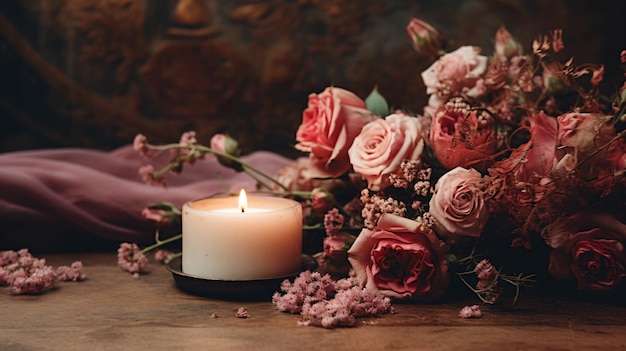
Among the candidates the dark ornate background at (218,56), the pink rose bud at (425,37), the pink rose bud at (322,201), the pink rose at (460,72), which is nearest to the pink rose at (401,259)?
the pink rose bud at (322,201)

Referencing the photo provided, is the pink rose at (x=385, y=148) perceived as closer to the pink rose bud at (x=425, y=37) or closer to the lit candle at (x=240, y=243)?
the lit candle at (x=240, y=243)

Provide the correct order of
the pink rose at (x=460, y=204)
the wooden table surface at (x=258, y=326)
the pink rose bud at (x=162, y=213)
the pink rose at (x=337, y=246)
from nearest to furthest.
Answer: the wooden table surface at (x=258, y=326)
the pink rose at (x=460, y=204)
the pink rose at (x=337, y=246)
the pink rose bud at (x=162, y=213)

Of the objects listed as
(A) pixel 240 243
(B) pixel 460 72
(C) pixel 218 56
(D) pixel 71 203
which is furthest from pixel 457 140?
(C) pixel 218 56

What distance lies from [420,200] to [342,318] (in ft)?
0.70

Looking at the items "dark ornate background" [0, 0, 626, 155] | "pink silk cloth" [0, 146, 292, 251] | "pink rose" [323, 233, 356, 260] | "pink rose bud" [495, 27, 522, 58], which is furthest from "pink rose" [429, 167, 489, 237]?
"dark ornate background" [0, 0, 626, 155]

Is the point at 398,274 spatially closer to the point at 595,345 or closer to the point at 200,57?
the point at 595,345

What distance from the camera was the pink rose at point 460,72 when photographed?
1062mm

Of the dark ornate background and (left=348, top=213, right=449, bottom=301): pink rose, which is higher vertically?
the dark ornate background

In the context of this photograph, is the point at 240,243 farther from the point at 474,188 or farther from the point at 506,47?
the point at 506,47

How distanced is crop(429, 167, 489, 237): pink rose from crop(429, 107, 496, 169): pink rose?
38 millimetres

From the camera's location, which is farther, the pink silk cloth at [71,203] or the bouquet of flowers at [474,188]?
the pink silk cloth at [71,203]

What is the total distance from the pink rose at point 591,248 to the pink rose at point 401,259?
128 mm

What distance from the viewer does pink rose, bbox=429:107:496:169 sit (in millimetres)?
942

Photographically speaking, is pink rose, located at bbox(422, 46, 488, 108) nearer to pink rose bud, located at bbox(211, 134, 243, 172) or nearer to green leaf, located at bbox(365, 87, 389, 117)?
green leaf, located at bbox(365, 87, 389, 117)
